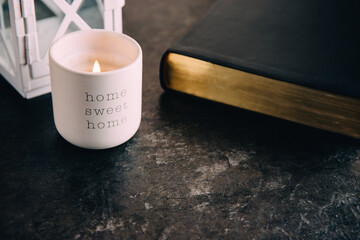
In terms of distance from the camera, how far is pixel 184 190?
17.2 inches

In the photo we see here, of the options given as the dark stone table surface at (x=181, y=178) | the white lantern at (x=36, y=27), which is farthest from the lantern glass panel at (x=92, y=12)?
the dark stone table surface at (x=181, y=178)

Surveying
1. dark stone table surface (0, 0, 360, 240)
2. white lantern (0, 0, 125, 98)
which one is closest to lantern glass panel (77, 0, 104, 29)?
white lantern (0, 0, 125, 98)

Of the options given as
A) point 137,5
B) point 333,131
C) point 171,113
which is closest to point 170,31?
point 137,5

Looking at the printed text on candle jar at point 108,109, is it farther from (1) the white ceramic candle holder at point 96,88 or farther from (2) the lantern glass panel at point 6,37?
(2) the lantern glass panel at point 6,37

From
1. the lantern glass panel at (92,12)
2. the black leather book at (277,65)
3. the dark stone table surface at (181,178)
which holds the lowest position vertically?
the dark stone table surface at (181,178)

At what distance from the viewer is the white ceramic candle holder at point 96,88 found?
1.34 ft

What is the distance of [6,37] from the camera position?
499mm

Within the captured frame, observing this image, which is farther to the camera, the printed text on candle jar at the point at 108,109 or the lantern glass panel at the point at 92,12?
the lantern glass panel at the point at 92,12

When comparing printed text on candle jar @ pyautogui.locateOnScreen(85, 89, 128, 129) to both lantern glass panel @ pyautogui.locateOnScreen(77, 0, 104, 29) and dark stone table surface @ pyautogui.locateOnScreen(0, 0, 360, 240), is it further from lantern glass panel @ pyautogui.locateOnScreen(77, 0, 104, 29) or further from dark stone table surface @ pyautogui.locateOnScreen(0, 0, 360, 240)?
lantern glass panel @ pyautogui.locateOnScreen(77, 0, 104, 29)

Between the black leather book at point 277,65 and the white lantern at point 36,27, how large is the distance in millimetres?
98

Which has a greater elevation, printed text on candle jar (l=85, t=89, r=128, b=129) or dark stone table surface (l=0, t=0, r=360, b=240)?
printed text on candle jar (l=85, t=89, r=128, b=129)

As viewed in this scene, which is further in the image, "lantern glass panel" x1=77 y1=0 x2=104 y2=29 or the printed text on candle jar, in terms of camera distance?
"lantern glass panel" x1=77 y1=0 x2=104 y2=29

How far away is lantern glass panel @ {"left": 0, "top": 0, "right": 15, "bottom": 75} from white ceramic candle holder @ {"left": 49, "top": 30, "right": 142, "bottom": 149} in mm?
89

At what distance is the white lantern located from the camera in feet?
1.52
